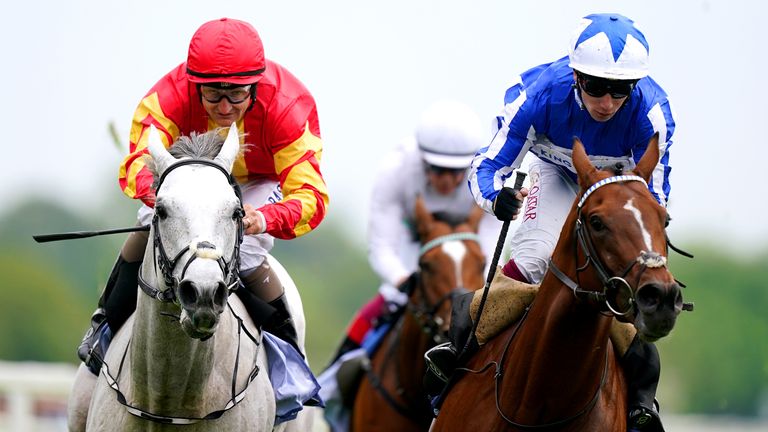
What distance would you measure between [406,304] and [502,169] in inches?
174

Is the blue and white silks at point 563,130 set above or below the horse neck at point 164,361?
above

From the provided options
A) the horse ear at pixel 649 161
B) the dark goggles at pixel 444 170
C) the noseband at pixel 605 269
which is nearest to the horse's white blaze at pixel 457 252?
the dark goggles at pixel 444 170

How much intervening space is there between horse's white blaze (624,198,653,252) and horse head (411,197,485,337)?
4797 millimetres

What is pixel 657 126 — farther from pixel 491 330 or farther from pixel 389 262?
pixel 389 262

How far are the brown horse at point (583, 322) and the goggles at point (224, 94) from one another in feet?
5.74

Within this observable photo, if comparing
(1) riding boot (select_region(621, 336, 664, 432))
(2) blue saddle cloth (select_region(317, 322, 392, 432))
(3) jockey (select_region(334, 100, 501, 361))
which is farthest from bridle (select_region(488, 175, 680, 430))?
(3) jockey (select_region(334, 100, 501, 361))

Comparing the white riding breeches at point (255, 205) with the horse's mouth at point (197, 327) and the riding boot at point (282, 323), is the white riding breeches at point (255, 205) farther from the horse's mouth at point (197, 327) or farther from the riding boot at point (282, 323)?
the horse's mouth at point (197, 327)


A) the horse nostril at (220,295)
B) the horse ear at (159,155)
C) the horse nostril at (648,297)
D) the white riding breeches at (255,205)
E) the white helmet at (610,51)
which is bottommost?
the white riding breeches at (255,205)

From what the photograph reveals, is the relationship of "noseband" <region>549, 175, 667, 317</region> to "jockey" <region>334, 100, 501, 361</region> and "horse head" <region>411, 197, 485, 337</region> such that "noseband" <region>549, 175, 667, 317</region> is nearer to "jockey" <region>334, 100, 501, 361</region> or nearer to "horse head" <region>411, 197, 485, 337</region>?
"horse head" <region>411, 197, 485, 337</region>

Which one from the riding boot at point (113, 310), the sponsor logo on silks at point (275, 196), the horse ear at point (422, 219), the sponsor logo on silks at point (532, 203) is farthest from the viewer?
the horse ear at point (422, 219)

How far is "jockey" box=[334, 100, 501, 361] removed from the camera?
12.3 meters

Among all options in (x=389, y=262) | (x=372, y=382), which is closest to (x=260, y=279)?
(x=372, y=382)

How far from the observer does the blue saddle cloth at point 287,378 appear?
7.45m

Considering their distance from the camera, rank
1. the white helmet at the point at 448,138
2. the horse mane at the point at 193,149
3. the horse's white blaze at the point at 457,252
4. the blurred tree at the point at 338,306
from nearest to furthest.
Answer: the horse mane at the point at 193,149 < the horse's white blaze at the point at 457,252 < the white helmet at the point at 448,138 < the blurred tree at the point at 338,306
